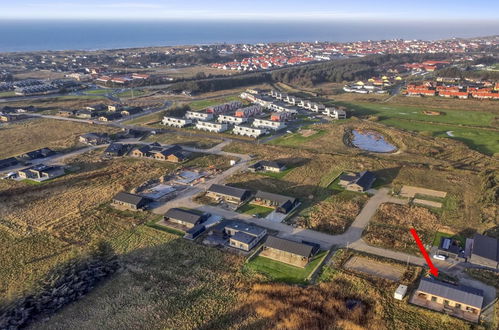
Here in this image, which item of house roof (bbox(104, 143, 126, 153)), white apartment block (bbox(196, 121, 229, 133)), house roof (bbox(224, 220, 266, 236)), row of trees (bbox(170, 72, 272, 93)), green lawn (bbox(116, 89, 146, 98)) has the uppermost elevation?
row of trees (bbox(170, 72, 272, 93))

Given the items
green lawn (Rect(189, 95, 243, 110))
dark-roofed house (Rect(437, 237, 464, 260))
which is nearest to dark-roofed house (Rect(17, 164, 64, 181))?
green lawn (Rect(189, 95, 243, 110))

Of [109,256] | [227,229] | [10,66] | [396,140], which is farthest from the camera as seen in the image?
[10,66]

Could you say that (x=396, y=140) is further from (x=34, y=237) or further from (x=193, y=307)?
(x=34, y=237)

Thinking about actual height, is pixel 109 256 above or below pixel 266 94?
below

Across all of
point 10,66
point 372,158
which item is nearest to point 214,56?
A: point 10,66

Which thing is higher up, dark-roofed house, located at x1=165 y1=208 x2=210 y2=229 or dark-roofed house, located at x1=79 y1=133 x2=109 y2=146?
dark-roofed house, located at x1=79 y1=133 x2=109 y2=146

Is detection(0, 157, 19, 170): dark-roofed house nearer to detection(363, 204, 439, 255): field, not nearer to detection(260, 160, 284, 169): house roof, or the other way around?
detection(260, 160, 284, 169): house roof
